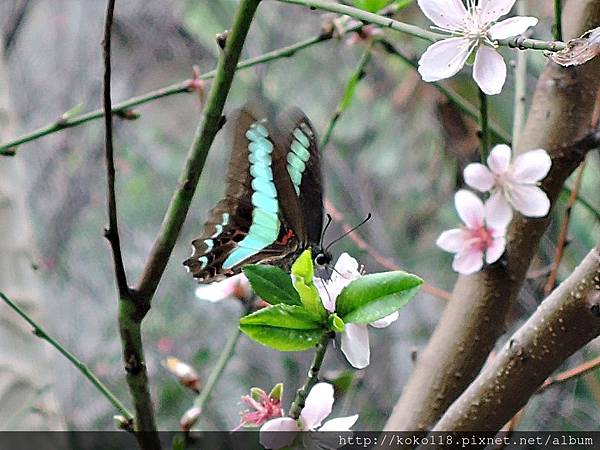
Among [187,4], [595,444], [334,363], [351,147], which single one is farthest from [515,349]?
[187,4]

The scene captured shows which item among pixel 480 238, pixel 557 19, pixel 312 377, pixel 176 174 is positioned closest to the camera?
pixel 312 377

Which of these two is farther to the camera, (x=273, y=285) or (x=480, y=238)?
(x=480, y=238)

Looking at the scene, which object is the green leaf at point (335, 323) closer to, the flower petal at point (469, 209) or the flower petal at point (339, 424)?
the flower petal at point (339, 424)

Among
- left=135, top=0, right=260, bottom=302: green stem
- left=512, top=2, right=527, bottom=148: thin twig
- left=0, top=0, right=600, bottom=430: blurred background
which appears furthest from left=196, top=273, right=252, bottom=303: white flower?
left=0, top=0, right=600, bottom=430: blurred background

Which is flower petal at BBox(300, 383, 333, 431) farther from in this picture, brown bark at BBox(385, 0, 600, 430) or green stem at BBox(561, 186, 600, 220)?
green stem at BBox(561, 186, 600, 220)

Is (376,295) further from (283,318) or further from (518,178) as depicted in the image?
(518,178)

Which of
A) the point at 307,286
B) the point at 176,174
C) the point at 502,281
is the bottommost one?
the point at 176,174


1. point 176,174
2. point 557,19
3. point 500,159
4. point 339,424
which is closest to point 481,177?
point 500,159

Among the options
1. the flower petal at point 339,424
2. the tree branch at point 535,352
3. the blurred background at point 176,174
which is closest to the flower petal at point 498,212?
the tree branch at point 535,352
